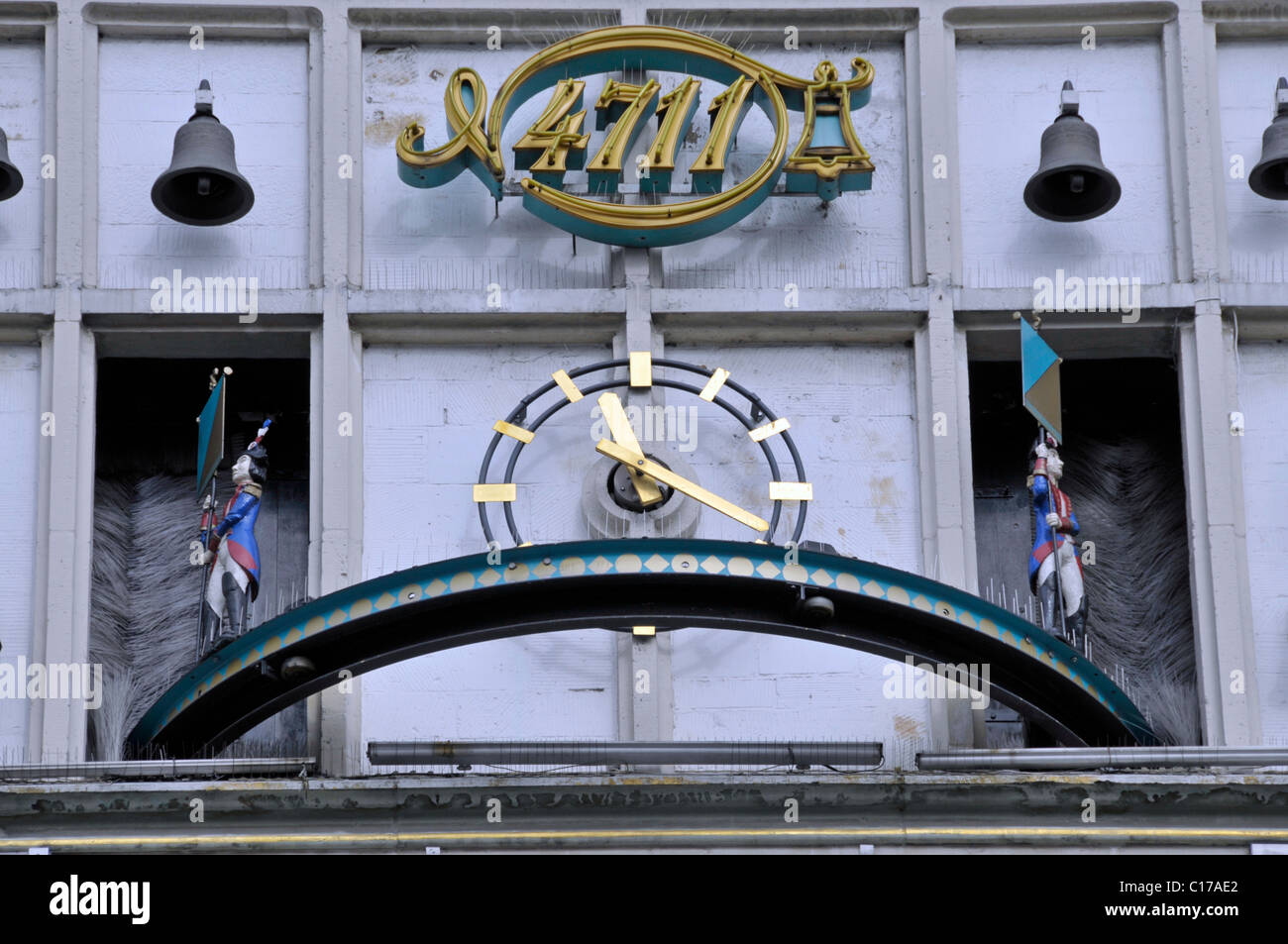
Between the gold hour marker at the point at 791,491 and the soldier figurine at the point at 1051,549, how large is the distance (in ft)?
6.40

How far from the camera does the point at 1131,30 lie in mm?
31562

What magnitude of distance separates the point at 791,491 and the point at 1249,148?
5720 mm

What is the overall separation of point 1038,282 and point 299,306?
6.66m

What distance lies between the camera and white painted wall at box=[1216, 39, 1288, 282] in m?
30.5

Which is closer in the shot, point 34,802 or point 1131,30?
point 34,802

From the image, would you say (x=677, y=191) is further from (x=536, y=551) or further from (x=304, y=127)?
(x=536, y=551)

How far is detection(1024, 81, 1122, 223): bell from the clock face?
3.11 meters

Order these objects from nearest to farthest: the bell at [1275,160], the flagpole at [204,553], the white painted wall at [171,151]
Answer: the flagpole at [204,553] < the bell at [1275,160] < the white painted wall at [171,151]

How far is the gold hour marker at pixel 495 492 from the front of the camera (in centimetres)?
2916

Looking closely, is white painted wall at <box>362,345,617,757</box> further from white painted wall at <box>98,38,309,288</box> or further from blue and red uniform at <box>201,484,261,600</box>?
white painted wall at <box>98,38,309,288</box>

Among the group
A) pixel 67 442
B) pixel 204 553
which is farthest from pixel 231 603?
pixel 67 442

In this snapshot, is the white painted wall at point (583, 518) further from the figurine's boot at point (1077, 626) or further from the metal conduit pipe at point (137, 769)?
the metal conduit pipe at point (137, 769)

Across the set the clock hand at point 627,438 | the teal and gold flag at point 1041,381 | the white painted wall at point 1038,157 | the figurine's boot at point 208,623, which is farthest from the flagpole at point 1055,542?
the figurine's boot at point 208,623
